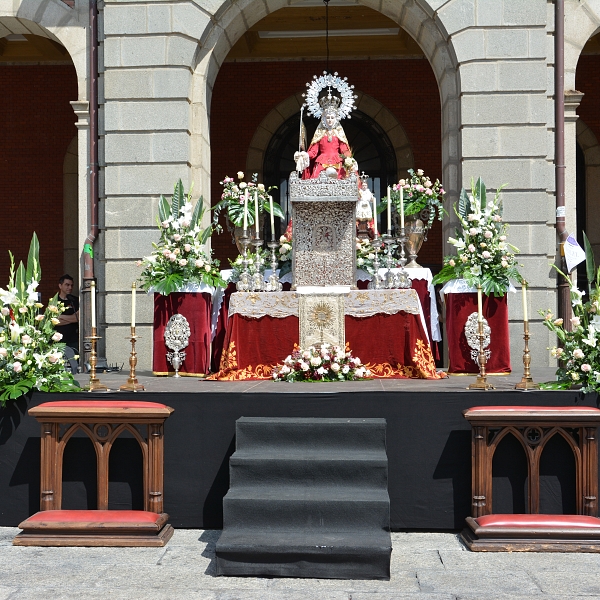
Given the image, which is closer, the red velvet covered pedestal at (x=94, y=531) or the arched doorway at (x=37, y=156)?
the red velvet covered pedestal at (x=94, y=531)

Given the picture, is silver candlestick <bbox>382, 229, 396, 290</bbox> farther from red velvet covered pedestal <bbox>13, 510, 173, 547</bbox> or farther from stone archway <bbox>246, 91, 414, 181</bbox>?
stone archway <bbox>246, 91, 414, 181</bbox>

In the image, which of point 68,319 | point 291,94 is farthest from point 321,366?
point 291,94

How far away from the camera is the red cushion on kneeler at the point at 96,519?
5.23 metres

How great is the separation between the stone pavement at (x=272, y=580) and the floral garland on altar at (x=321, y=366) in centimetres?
258

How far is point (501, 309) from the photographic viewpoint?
340 inches

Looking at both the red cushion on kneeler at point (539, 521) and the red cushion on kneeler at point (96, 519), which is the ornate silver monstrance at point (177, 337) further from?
the red cushion on kneeler at point (539, 521)

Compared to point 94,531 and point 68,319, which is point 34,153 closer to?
point 68,319

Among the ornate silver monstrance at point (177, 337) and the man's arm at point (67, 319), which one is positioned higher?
the man's arm at point (67, 319)

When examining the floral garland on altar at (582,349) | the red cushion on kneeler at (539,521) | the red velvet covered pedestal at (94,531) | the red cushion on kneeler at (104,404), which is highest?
the floral garland on altar at (582,349)

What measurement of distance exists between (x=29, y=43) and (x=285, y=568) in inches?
498

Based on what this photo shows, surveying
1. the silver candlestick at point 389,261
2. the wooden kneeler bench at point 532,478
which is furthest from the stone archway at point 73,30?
the wooden kneeler bench at point 532,478

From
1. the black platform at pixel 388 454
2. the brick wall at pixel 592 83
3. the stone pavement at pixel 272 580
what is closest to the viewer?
the stone pavement at pixel 272 580

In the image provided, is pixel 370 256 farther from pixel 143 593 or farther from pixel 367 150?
pixel 367 150

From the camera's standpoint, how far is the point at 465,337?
8.69 meters
